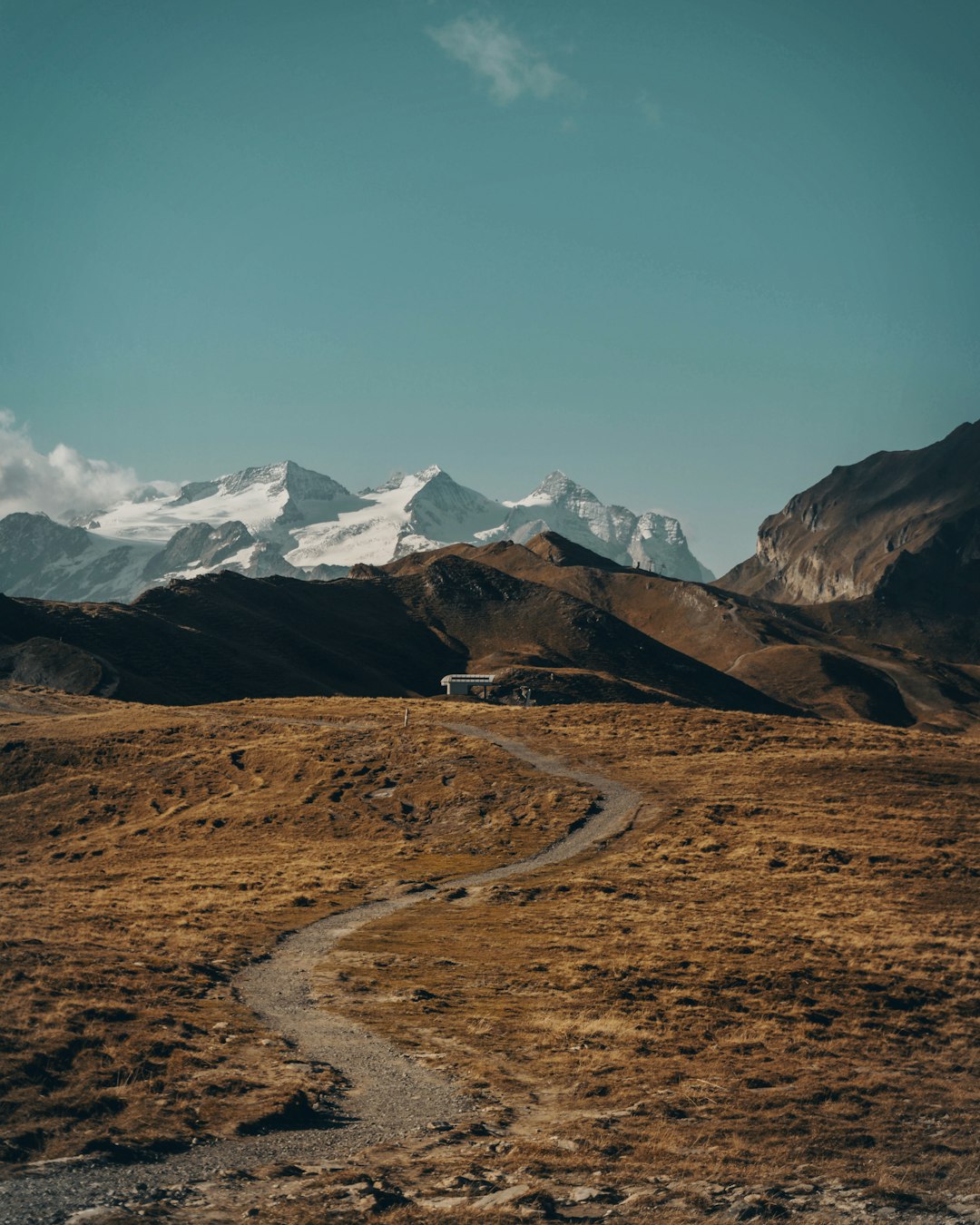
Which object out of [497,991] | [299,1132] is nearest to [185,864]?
[497,991]

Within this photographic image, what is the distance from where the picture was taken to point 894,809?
61750 mm

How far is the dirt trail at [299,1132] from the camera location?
1741cm

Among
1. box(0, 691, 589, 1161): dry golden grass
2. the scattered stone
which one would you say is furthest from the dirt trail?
the scattered stone

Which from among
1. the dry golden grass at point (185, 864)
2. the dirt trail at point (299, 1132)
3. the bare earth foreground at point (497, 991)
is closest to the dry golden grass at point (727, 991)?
the bare earth foreground at point (497, 991)

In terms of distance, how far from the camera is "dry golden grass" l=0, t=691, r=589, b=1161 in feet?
72.9

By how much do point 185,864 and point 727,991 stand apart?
35.6 metres

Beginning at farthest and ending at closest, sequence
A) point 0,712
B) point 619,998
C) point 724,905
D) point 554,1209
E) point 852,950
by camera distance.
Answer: point 0,712 < point 724,905 < point 852,950 < point 619,998 < point 554,1209

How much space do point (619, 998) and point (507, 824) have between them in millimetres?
31162

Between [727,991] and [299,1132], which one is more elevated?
[299,1132]

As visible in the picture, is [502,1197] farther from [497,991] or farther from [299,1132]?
[497,991]

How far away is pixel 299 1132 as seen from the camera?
21.1 m

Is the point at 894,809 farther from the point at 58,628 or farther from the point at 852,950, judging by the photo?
the point at 58,628

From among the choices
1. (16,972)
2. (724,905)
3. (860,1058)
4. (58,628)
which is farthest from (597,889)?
(58,628)

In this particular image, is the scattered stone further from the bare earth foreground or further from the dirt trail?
the dirt trail
